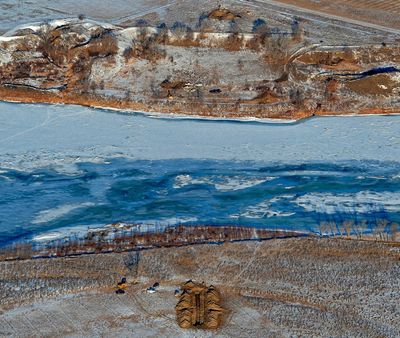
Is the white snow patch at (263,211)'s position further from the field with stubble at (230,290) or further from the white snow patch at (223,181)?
the field with stubble at (230,290)

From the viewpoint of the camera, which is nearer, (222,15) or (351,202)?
(351,202)

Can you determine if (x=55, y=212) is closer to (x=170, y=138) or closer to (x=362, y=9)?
(x=170, y=138)

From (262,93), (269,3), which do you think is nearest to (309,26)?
(269,3)

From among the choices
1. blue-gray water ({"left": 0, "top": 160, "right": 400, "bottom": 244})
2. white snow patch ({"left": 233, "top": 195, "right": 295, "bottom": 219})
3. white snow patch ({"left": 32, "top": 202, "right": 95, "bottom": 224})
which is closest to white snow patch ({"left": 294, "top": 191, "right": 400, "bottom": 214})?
blue-gray water ({"left": 0, "top": 160, "right": 400, "bottom": 244})

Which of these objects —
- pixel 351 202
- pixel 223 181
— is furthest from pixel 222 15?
pixel 351 202

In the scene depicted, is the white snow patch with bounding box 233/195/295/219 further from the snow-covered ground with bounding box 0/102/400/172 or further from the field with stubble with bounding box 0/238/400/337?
the snow-covered ground with bounding box 0/102/400/172

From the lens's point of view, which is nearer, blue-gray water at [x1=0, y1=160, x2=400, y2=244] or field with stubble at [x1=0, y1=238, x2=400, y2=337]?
field with stubble at [x1=0, y1=238, x2=400, y2=337]

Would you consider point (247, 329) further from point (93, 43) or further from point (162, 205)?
point (93, 43)
